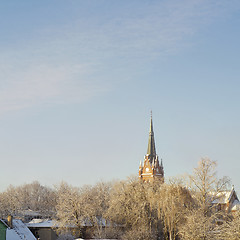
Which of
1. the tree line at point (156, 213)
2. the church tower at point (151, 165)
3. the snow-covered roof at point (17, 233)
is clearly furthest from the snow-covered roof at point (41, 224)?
the church tower at point (151, 165)

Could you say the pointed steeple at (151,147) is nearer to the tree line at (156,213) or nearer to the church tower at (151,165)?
the church tower at (151,165)

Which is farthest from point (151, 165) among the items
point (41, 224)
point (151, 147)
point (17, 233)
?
point (17, 233)

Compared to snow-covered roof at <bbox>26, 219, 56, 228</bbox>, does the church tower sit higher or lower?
higher

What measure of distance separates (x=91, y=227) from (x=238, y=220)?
26.7m

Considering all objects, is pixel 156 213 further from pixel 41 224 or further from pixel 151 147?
pixel 151 147

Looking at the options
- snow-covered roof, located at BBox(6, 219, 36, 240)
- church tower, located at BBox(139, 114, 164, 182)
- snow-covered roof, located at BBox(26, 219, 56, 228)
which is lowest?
snow-covered roof, located at BBox(6, 219, 36, 240)

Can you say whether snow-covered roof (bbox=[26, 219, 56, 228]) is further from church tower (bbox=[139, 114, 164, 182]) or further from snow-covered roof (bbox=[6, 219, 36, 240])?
church tower (bbox=[139, 114, 164, 182])

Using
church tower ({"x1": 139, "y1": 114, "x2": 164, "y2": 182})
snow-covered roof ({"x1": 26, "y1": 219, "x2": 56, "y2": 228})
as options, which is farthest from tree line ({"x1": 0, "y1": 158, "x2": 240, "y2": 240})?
church tower ({"x1": 139, "y1": 114, "x2": 164, "y2": 182})

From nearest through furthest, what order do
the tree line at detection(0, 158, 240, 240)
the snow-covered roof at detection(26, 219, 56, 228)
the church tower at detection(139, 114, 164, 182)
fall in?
1. the tree line at detection(0, 158, 240, 240)
2. the snow-covered roof at detection(26, 219, 56, 228)
3. the church tower at detection(139, 114, 164, 182)

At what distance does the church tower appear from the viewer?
11246cm

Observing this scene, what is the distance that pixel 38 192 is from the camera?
10419 cm

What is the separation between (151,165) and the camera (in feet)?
369

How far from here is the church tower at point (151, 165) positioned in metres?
112

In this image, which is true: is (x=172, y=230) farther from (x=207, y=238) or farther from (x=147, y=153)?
(x=147, y=153)
